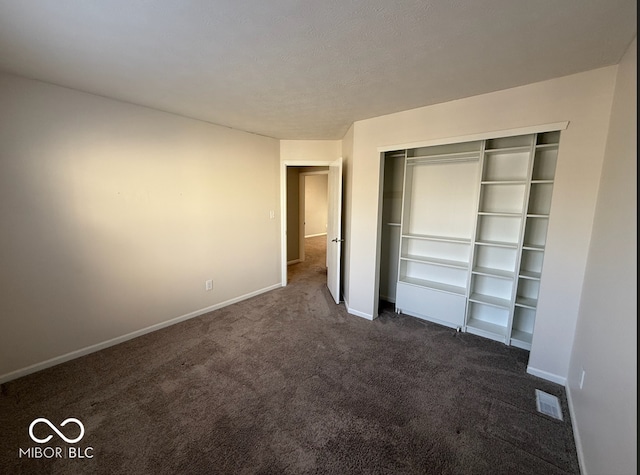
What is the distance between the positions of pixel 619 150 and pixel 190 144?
11.9 ft

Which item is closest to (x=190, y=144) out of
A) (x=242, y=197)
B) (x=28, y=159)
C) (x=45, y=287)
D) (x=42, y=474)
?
(x=242, y=197)

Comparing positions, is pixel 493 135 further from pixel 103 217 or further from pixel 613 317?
pixel 103 217

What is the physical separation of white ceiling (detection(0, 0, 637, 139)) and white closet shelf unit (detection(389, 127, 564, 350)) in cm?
78

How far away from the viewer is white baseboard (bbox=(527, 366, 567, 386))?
215 centimetres

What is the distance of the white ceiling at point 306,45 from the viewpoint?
4.16ft

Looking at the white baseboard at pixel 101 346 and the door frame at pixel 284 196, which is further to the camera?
the door frame at pixel 284 196

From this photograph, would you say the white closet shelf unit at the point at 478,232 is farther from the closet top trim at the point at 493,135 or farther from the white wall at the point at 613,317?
the white wall at the point at 613,317

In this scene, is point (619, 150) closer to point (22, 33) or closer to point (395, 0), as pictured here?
point (395, 0)

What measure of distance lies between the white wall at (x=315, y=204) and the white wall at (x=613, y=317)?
7.76m

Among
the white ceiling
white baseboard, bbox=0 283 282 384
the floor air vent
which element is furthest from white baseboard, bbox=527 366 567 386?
white baseboard, bbox=0 283 282 384

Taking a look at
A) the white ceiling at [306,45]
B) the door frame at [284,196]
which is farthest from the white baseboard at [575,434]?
the door frame at [284,196]

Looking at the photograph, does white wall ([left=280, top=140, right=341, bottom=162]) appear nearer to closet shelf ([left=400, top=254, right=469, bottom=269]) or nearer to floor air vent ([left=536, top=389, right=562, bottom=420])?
closet shelf ([left=400, top=254, right=469, bottom=269])

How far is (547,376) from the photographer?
2.21 meters

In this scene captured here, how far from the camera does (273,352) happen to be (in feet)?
8.43
